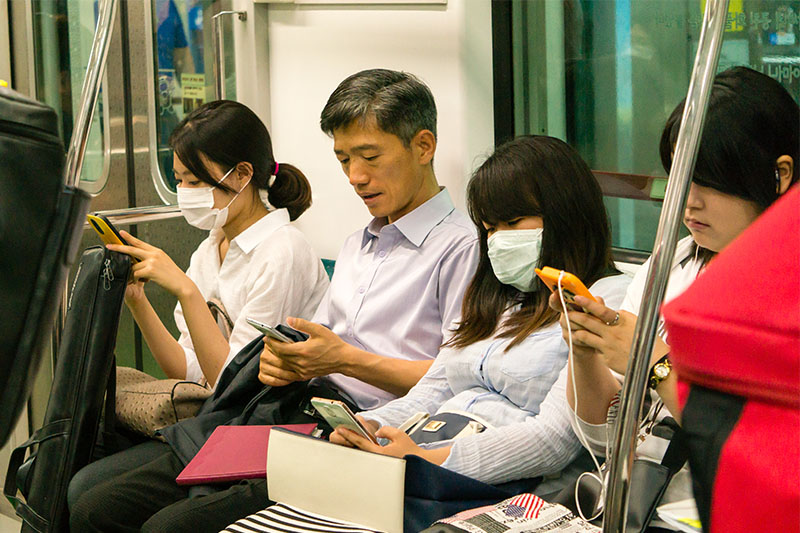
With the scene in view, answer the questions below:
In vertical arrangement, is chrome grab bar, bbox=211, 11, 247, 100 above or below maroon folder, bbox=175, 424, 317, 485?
above

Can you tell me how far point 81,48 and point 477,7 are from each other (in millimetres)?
1648

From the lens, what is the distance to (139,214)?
3.51m

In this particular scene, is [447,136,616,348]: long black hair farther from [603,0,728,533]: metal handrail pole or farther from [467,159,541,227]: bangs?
[603,0,728,533]: metal handrail pole

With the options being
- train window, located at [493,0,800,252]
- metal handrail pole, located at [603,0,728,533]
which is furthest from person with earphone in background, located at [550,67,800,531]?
train window, located at [493,0,800,252]

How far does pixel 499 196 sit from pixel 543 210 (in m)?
0.12

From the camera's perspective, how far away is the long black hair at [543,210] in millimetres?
2070

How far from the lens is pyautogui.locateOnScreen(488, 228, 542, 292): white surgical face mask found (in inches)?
82.1

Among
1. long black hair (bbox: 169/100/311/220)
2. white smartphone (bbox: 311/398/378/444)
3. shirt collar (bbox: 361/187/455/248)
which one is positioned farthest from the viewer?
long black hair (bbox: 169/100/311/220)

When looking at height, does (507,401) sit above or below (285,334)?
below

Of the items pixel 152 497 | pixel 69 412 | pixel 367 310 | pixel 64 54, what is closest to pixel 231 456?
pixel 152 497

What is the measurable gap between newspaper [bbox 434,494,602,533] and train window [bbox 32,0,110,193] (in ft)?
8.45

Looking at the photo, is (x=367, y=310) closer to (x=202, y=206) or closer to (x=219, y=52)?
(x=202, y=206)

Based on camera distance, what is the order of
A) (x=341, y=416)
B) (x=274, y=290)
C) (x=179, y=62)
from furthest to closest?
(x=179, y=62), (x=274, y=290), (x=341, y=416)

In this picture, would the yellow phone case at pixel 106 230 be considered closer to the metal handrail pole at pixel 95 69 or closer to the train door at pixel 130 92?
the metal handrail pole at pixel 95 69
